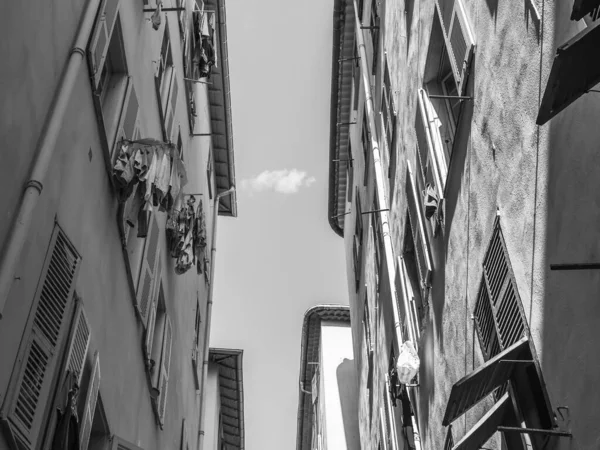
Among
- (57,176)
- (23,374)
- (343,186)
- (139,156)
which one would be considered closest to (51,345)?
(23,374)

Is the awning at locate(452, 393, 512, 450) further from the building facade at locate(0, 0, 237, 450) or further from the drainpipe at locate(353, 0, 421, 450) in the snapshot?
the drainpipe at locate(353, 0, 421, 450)

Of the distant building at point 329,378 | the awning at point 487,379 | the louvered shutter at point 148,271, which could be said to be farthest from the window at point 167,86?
the distant building at point 329,378

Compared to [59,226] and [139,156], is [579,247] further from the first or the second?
[139,156]

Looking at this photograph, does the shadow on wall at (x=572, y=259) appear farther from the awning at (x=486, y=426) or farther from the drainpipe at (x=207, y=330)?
the drainpipe at (x=207, y=330)

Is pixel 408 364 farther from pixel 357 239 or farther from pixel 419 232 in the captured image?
pixel 357 239

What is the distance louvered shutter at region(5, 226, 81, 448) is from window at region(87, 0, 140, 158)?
2042 millimetres

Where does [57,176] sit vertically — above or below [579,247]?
above

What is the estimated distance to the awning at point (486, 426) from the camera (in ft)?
21.8

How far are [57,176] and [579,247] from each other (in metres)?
4.60

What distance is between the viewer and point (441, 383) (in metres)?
10.5

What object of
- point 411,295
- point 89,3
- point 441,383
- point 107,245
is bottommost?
point 441,383

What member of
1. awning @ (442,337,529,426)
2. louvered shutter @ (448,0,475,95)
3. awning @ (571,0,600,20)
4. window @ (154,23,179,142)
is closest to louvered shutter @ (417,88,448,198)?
louvered shutter @ (448,0,475,95)

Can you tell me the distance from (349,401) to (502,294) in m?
20.9

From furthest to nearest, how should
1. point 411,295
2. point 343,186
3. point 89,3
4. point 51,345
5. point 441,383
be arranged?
point 343,186, point 411,295, point 441,383, point 89,3, point 51,345
